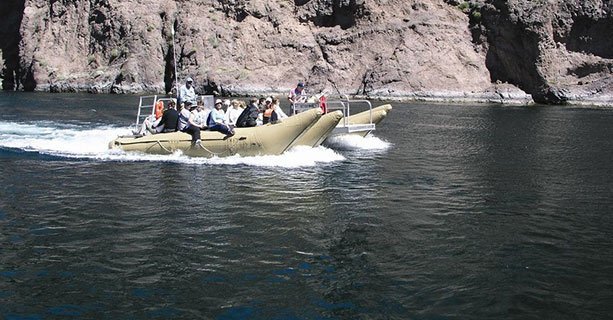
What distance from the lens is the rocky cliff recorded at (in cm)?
7281

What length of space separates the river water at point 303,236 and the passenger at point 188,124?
100 cm

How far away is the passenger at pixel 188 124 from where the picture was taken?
22.2 m

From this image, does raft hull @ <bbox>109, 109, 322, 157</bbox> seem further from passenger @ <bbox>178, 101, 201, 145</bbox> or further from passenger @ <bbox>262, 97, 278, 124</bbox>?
passenger @ <bbox>262, 97, 278, 124</bbox>

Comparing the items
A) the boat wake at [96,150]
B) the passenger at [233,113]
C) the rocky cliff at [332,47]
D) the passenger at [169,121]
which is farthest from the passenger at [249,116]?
the rocky cliff at [332,47]

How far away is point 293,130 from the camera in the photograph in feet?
72.5

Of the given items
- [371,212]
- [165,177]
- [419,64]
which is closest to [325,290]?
[371,212]

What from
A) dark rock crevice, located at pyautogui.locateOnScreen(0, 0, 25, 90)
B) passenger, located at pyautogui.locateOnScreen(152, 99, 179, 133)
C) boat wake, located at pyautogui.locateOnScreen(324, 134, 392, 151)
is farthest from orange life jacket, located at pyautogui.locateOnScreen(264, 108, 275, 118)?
dark rock crevice, located at pyautogui.locateOnScreen(0, 0, 25, 90)

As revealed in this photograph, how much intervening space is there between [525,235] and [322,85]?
219 feet

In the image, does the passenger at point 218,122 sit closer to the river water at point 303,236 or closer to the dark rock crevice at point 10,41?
the river water at point 303,236

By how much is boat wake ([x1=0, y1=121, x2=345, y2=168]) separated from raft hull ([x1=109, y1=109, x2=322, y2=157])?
26 centimetres

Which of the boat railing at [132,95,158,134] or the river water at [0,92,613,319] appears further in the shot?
the boat railing at [132,95,158,134]

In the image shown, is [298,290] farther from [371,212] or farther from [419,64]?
[419,64]

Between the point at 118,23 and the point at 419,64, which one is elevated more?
the point at 118,23

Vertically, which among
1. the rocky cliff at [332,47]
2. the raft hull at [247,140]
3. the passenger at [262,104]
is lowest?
the raft hull at [247,140]
